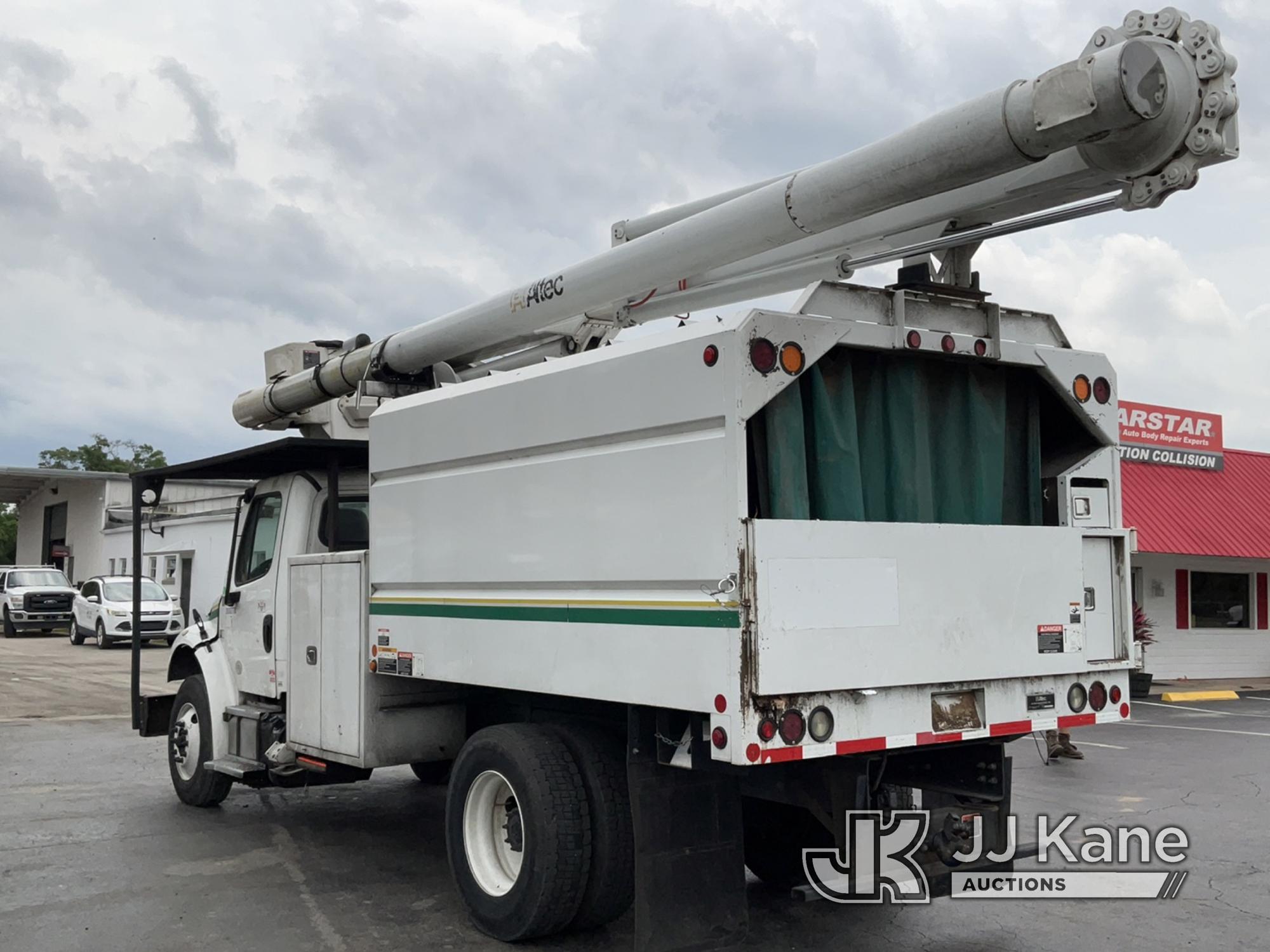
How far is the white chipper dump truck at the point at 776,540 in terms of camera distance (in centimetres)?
474

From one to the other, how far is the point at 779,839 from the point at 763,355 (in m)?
2.93

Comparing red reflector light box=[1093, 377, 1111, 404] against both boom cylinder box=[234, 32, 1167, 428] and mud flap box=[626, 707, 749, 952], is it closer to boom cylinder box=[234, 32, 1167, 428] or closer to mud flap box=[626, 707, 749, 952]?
boom cylinder box=[234, 32, 1167, 428]

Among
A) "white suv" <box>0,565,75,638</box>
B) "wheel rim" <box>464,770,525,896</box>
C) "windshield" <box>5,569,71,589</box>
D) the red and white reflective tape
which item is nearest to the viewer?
the red and white reflective tape

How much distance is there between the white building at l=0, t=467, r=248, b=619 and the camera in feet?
105

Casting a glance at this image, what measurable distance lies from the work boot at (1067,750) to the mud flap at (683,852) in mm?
7338

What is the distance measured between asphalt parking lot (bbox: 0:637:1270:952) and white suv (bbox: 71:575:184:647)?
55.7 ft

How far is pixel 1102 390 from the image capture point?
611cm

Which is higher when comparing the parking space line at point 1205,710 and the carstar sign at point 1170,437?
the carstar sign at point 1170,437

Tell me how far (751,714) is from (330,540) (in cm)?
415

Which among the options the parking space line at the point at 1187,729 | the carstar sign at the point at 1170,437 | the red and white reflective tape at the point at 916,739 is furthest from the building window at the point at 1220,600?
the red and white reflective tape at the point at 916,739

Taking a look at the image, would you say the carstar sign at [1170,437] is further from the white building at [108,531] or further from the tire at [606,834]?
the tire at [606,834]

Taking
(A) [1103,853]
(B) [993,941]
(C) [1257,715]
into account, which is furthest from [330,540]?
(C) [1257,715]

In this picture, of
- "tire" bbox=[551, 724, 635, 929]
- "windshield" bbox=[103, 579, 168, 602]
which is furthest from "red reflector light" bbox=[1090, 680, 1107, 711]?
"windshield" bbox=[103, 579, 168, 602]

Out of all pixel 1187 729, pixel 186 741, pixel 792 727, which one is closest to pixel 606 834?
pixel 792 727
